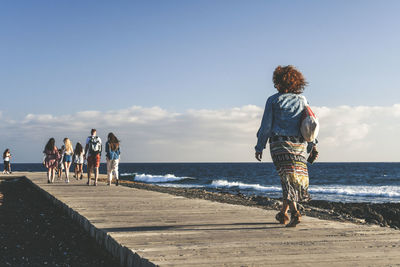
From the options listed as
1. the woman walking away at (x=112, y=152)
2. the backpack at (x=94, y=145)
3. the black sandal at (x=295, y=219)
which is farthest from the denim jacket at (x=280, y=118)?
the woman walking away at (x=112, y=152)

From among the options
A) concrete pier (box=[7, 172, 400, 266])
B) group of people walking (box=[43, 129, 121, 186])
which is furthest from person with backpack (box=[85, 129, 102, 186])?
concrete pier (box=[7, 172, 400, 266])

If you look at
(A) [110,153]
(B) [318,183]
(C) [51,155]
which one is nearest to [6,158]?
(C) [51,155]

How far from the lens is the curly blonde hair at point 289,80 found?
5617 mm

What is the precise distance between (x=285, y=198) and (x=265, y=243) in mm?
1085

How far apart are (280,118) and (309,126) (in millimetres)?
378

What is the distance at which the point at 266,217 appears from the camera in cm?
668

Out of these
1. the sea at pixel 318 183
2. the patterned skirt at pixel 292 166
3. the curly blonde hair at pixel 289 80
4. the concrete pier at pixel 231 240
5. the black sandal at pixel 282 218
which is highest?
the curly blonde hair at pixel 289 80

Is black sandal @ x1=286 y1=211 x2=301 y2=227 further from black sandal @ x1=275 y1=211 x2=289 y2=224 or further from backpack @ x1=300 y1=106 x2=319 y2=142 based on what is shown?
backpack @ x1=300 y1=106 x2=319 y2=142

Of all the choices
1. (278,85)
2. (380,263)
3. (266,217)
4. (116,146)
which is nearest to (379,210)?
(116,146)

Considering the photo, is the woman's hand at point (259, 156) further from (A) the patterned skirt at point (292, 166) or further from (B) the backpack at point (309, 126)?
(B) the backpack at point (309, 126)

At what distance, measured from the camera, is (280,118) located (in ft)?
17.9

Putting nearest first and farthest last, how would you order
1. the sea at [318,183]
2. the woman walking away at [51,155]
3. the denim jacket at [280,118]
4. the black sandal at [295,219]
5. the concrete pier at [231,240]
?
the concrete pier at [231,240] < the denim jacket at [280,118] < the black sandal at [295,219] < the woman walking away at [51,155] < the sea at [318,183]

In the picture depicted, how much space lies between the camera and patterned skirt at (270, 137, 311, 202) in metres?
5.39

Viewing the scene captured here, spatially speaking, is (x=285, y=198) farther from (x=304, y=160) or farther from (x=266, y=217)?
(x=266, y=217)
